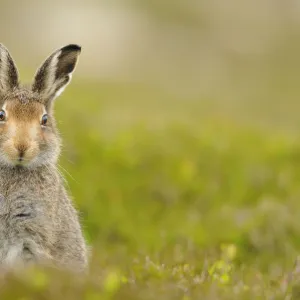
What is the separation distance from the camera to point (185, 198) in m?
16.5

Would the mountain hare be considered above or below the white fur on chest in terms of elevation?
above

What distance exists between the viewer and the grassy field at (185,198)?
984cm

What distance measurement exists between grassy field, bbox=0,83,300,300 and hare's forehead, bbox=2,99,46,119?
0.80 meters

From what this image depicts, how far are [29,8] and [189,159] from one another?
37272mm

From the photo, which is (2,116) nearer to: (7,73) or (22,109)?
(22,109)

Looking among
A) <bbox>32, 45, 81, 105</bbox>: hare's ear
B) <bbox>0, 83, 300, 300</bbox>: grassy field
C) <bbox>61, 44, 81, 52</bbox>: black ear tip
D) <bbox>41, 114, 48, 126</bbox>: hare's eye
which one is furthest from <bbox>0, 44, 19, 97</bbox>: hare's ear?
<bbox>0, 83, 300, 300</bbox>: grassy field

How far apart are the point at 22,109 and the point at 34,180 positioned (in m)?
0.76

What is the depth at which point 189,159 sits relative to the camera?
1784 centimetres

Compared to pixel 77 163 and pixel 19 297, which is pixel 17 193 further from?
pixel 77 163

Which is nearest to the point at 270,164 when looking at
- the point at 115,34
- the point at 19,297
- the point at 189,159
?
the point at 189,159

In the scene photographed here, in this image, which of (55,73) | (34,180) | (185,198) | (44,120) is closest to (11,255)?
(34,180)

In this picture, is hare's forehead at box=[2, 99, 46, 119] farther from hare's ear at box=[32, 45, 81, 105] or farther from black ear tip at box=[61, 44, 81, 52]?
black ear tip at box=[61, 44, 81, 52]

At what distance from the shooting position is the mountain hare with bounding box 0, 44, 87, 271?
921 centimetres

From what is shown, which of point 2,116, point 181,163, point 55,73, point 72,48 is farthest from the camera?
point 181,163
